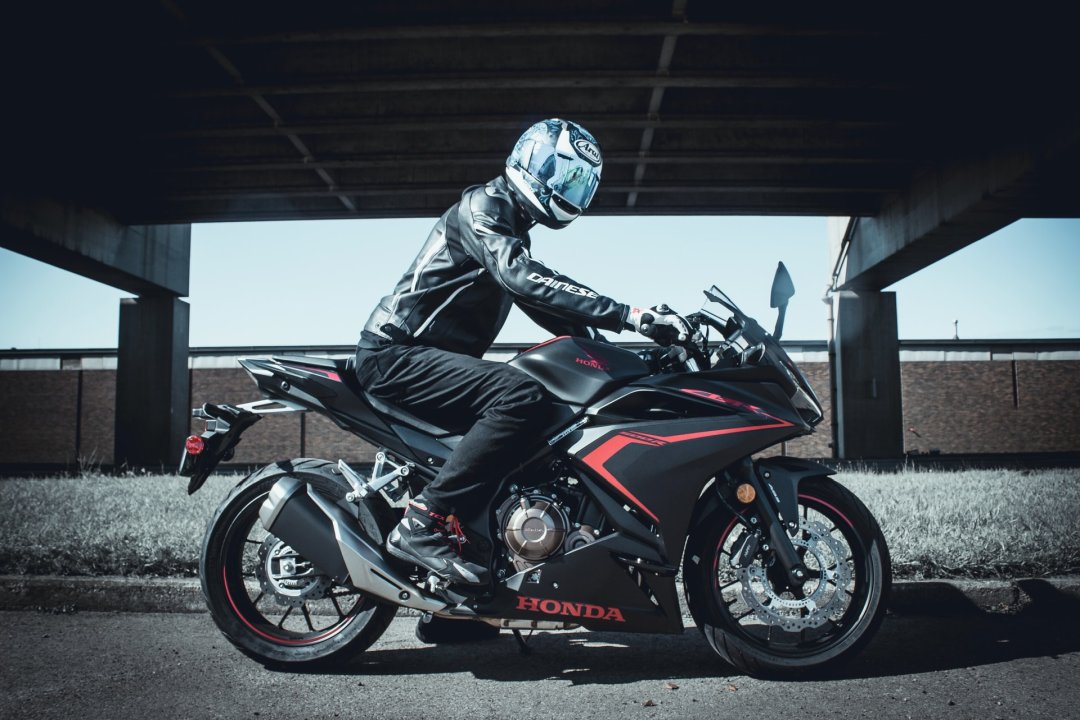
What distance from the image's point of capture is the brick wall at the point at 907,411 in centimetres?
2966

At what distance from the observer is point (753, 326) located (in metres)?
3.31

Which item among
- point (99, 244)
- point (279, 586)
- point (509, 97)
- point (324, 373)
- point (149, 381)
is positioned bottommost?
point (279, 586)

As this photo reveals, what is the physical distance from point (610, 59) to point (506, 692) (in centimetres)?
1034

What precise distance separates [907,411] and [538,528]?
30578 millimetres

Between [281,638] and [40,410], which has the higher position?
[40,410]

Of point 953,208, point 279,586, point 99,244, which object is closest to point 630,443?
point 279,586

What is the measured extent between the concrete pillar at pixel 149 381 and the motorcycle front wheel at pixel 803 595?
2018cm

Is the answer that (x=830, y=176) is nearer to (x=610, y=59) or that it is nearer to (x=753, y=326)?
(x=610, y=59)

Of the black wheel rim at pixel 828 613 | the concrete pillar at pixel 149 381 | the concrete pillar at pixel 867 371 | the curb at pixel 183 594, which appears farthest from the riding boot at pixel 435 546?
the concrete pillar at pixel 149 381

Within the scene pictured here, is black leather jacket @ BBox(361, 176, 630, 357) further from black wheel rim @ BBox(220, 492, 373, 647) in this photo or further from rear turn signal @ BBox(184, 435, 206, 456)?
black wheel rim @ BBox(220, 492, 373, 647)

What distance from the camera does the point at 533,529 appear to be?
310 cm

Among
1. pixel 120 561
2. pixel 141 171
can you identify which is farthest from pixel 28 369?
pixel 120 561

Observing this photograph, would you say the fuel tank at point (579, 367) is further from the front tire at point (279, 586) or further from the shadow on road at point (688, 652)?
the shadow on road at point (688, 652)

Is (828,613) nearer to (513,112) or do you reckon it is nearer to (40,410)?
(513,112)
